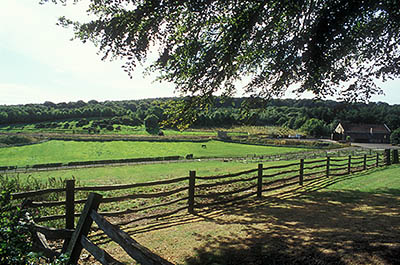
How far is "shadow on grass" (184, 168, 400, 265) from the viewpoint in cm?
433

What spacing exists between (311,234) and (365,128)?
92.6 metres

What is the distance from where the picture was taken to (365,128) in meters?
82.0

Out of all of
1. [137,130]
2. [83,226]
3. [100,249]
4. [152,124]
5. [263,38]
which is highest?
[263,38]

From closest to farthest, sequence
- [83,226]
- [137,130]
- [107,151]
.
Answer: [83,226]
[107,151]
[137,130]

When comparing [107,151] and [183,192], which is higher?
[183,192]

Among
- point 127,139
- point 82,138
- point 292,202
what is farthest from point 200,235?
point 82,138

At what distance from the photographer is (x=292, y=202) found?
984 centimetres

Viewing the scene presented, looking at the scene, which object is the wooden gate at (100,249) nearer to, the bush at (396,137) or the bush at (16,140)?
the bush at (396,137)

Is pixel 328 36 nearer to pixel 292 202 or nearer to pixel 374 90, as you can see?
pixel 374 90

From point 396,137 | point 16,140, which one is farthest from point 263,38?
point 16,140

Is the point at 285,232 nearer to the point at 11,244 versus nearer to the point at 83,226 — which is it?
the point at 83,226

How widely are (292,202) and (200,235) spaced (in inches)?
202

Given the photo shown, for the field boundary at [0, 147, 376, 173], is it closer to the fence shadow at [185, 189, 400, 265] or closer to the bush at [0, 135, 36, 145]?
the fence shadow at [185, 189, 400, 265]

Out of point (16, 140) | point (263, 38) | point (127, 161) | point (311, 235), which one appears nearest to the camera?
point (311, 235)
